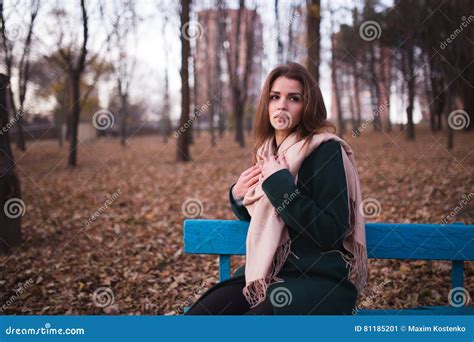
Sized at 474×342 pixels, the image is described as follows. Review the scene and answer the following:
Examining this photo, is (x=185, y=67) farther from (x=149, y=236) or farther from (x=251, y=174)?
(x=251, y=174)

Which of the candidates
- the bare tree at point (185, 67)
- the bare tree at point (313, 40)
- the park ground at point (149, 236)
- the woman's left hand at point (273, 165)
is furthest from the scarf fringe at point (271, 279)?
the bare tree at point (185, 67)

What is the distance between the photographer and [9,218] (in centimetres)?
418

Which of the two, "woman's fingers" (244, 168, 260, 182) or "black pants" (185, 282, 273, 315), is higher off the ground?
"woman's fingers" (244, 168, 260, 182)

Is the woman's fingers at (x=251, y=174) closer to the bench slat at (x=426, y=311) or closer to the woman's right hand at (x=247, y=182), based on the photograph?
the woman's right hand at (x=247, y=182)

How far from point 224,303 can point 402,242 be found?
3.43ft

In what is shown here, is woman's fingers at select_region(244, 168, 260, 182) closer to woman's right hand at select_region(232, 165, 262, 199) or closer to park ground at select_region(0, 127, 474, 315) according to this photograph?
woman's right hand at select_region(232, 165, 262, 199)

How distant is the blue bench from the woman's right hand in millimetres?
209

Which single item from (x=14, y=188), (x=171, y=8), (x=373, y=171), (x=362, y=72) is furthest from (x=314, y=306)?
A: (x=362, y=72)

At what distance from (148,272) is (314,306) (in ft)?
8.29

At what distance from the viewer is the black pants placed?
6.71 feet

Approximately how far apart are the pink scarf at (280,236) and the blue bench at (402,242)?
1.05 feet

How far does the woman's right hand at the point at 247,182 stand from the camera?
2.18 meters

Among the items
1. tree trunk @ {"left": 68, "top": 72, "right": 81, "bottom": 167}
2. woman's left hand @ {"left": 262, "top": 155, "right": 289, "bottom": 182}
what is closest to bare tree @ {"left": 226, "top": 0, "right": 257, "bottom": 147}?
tree trunk @ {"left": 68, "top": 72, "right": 81, "bottom": 167}
